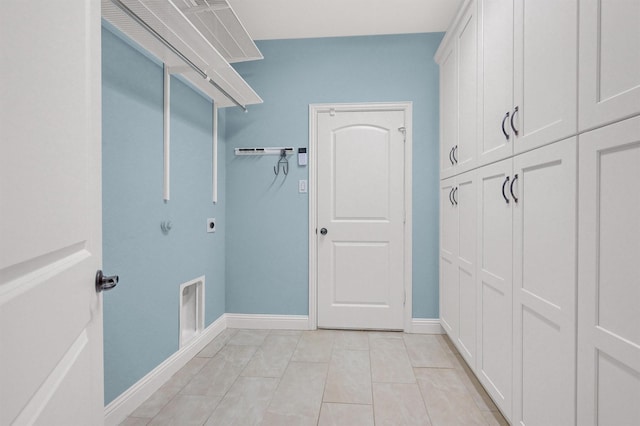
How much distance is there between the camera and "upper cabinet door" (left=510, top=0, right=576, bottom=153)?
1061 mm

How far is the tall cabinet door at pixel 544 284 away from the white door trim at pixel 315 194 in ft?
4.82

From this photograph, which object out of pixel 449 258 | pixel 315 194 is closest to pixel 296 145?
pixel 315 194

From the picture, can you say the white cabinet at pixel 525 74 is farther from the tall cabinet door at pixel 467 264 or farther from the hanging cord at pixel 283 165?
the hanging cord at pixel 283 165

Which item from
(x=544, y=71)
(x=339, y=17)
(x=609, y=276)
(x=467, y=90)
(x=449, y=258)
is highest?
(x=339, y=17)

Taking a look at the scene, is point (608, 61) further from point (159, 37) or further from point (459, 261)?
point (159, 37)

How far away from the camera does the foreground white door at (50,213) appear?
50cm

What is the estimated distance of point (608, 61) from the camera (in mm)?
901

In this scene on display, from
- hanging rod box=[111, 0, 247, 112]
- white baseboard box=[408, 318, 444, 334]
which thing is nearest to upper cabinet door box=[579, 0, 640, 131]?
hanging rod box=[111, 0, 247, 112]

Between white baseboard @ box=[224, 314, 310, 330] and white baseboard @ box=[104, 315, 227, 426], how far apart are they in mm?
374

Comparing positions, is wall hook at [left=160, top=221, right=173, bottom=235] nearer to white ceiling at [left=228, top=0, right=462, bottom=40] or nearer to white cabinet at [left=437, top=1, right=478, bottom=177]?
white ceiling at [left=228, top=0, right=462, bottom=40]

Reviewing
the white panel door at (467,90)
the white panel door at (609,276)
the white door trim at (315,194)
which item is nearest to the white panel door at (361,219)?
the white door trim at (315,194)

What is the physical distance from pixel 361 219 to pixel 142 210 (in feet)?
6.08

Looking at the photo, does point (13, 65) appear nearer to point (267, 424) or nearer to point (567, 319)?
point (567, 319)

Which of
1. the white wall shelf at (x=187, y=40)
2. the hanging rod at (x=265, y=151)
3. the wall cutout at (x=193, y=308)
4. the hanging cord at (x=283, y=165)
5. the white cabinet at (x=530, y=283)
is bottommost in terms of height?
the wall cutout at (x=193, y=308)
